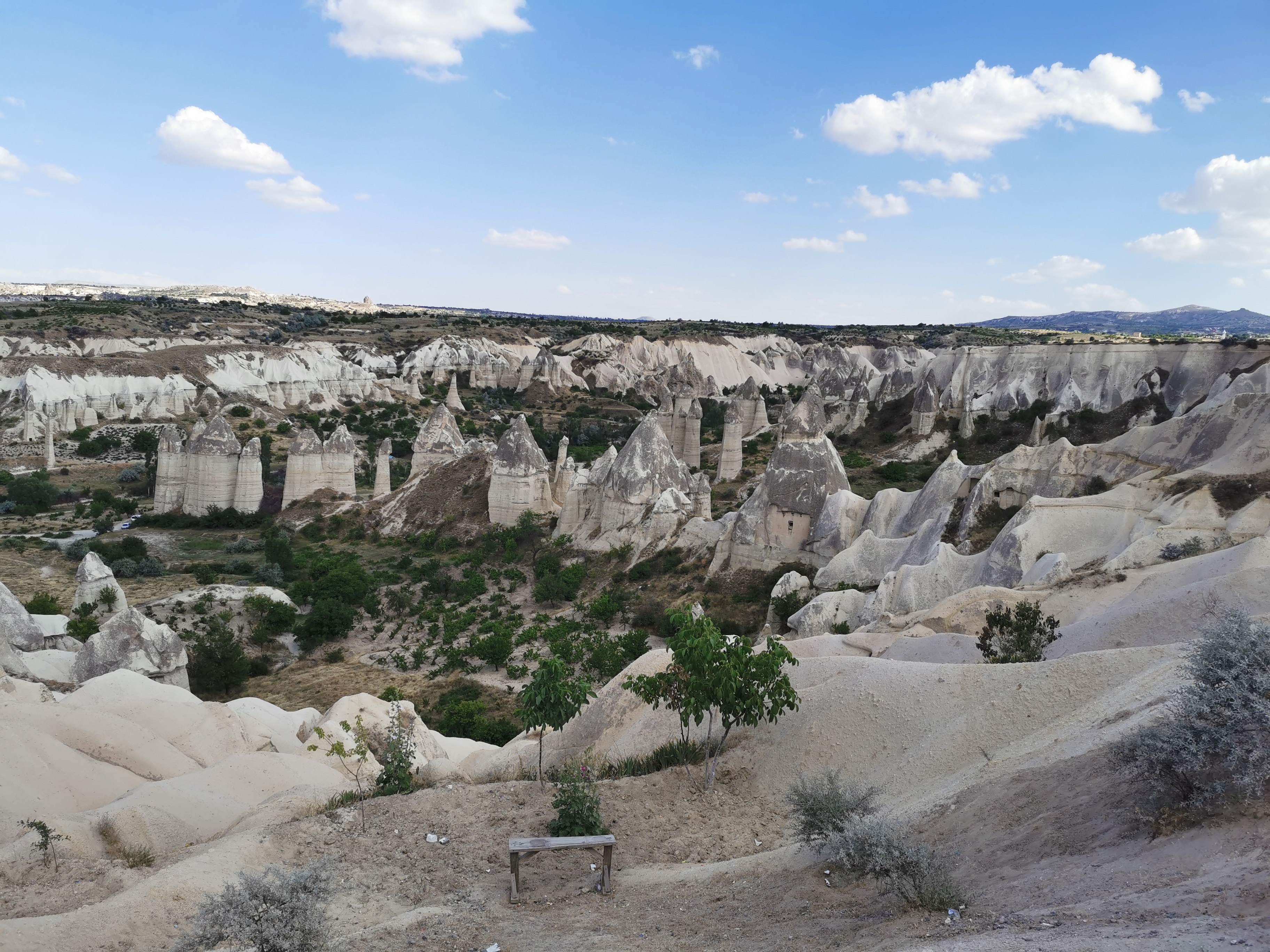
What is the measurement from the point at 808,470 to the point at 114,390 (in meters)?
46.3

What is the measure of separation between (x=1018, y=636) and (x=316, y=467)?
27791mm

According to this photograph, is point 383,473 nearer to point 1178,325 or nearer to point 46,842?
point 46,842

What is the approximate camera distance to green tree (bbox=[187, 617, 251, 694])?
59.5 ft

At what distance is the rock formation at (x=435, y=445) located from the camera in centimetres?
A: 3344

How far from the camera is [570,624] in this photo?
20.8m

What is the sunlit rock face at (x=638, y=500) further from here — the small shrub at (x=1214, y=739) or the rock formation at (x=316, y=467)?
the small shrub at (x=1214, y=739)

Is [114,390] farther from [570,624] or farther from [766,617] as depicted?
[766,617]

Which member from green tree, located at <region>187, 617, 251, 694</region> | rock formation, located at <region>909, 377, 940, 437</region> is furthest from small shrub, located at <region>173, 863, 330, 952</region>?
rock formation, located at <region>909, 377, 940, 437</region>

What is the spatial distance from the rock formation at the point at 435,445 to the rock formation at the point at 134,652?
16554 mm

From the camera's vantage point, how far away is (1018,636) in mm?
11359

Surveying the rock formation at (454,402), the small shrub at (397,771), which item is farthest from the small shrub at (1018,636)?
the rock formation at (454,402)

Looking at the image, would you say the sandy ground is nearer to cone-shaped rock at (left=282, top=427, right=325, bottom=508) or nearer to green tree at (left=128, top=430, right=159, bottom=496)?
cone-shaped rock at (left=282, top=427, right=325, bottom=508)

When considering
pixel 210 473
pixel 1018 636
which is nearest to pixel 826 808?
pixel 1018 636

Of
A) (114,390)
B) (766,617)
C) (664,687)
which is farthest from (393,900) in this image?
(114,390)
